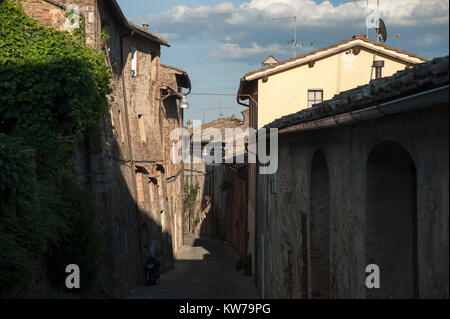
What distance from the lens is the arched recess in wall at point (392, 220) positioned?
6.06 m

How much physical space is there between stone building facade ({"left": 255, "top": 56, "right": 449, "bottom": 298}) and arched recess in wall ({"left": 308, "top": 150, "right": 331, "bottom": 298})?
0.6 inches

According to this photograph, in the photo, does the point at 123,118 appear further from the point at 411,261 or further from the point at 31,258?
the point at 411,261

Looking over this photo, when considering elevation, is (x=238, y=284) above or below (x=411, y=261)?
below

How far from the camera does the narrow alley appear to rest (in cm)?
1794

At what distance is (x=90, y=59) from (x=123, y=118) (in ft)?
25.7

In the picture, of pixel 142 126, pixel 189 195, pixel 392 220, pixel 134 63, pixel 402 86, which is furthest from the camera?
pixel 189 195

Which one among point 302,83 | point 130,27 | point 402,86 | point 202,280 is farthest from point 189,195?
point 402,86

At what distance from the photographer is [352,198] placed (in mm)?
6969

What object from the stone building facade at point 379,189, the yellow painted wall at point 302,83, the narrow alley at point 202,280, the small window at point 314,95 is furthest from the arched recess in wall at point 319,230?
the small window at point 314,95

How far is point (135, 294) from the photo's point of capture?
18.6 meters

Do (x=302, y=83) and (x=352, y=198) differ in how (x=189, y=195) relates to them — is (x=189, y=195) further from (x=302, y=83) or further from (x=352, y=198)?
(x=352, y=198)

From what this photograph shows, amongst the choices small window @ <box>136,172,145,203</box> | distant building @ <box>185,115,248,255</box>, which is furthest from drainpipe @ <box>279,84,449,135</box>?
distant building @ <box>185,115,248,255</box>

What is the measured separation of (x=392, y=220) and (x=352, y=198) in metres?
0.78
